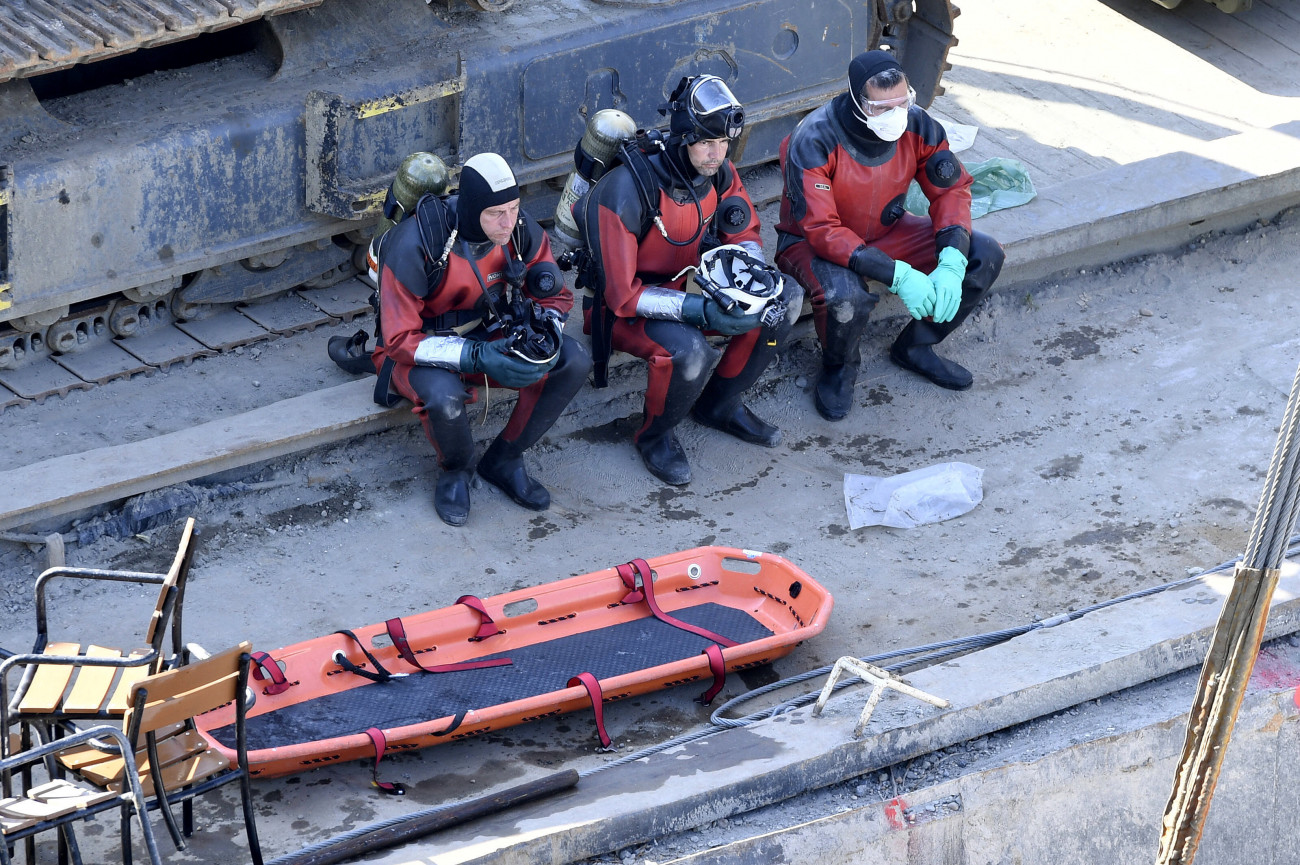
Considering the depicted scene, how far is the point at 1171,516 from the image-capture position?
679cm

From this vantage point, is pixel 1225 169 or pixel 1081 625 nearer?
pixel 1081 625

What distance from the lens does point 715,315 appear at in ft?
21.5

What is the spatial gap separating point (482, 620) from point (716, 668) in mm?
829

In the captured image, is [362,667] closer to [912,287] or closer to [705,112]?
[705,112]

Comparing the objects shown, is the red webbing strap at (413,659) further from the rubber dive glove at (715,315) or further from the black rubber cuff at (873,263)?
the black rubber cuff at (873,263)

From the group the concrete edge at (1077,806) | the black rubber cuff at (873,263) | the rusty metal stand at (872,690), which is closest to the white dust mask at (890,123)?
the black rubber cuff at (873,263)

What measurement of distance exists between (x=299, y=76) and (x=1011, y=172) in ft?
11.4

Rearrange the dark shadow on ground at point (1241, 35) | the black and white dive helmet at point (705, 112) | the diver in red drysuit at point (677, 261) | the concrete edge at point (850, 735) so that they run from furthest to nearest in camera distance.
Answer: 1. the dark shadow on ground at point (1241, 35)
2. the diver in red drysuit at point (677, 261)
3. the black and white dive helmet at point (705, 112)
4. the concrete edge at point (850, 735)

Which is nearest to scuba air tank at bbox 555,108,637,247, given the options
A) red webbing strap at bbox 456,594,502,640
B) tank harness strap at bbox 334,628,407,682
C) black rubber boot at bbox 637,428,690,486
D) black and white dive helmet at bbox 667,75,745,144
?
black and white dive helmet at bbox 667,75,745,144

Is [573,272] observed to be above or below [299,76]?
below

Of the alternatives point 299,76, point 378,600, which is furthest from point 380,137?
point 378,600

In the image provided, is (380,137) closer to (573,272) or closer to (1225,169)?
(573,272)

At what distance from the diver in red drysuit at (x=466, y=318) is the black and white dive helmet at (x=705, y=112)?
68 centimetres

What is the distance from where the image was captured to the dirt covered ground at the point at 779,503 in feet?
19.3
